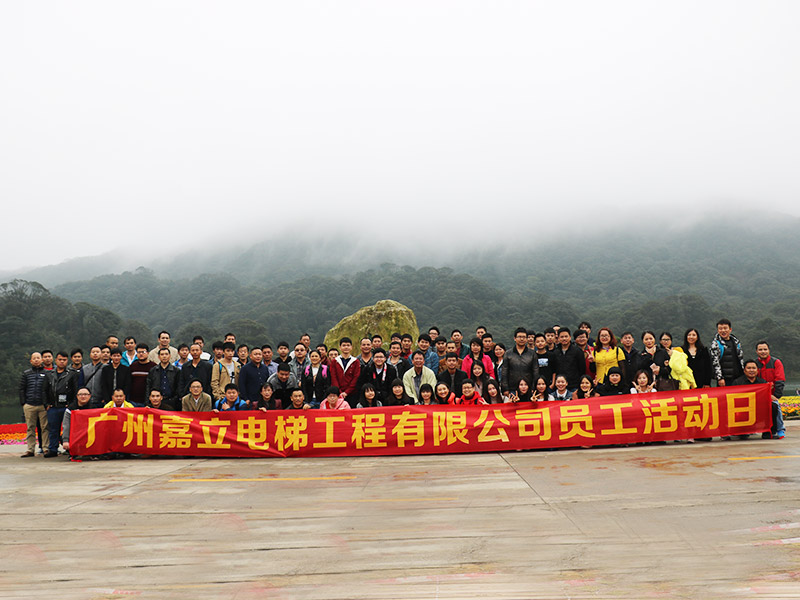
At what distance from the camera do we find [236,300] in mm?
92625

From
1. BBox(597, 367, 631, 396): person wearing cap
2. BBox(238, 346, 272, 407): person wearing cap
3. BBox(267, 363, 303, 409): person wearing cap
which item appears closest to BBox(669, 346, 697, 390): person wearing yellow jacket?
BBox(597, 367, 631, 396): person wearing cap

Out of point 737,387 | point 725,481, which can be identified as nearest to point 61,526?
point 725,481

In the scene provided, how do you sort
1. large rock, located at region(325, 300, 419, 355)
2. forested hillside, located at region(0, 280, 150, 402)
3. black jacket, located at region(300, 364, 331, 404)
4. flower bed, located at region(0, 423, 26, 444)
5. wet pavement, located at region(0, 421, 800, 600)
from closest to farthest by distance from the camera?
wet pavement, located at region(0, 421, 800, 600), black jacket, located at region(300, 364, 331, 404), flower bed, located at region(0, 423, 26, 444), large rock, located at region(325, 300, 419, 355), forested hillside, located at region(0, 280, 150, 402)

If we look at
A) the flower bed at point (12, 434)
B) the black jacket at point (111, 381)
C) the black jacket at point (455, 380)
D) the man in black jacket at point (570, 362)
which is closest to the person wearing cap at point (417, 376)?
the black jacket at point (455, 380)

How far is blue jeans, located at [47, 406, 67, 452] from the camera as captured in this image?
30.7ft

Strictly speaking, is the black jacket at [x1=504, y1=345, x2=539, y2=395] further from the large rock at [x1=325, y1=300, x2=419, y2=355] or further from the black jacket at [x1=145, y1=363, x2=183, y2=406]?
the large rock at [x1=325, y1=300, x2=419, y2=355]

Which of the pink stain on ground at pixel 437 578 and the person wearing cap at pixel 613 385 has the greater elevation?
the person wearing cap at pixel 613 385

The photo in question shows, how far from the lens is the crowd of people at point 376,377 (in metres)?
9.20

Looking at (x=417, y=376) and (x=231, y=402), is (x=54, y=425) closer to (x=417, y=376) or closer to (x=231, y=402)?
(x=231, y=402)

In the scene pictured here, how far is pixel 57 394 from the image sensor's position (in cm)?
924

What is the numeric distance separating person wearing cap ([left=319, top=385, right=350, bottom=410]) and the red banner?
325 millimetres

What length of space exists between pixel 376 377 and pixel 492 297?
71811mm

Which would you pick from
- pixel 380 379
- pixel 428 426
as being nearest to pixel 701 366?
pixel 428 426

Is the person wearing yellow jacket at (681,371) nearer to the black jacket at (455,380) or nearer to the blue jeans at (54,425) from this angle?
the black jacket at (455,380)
